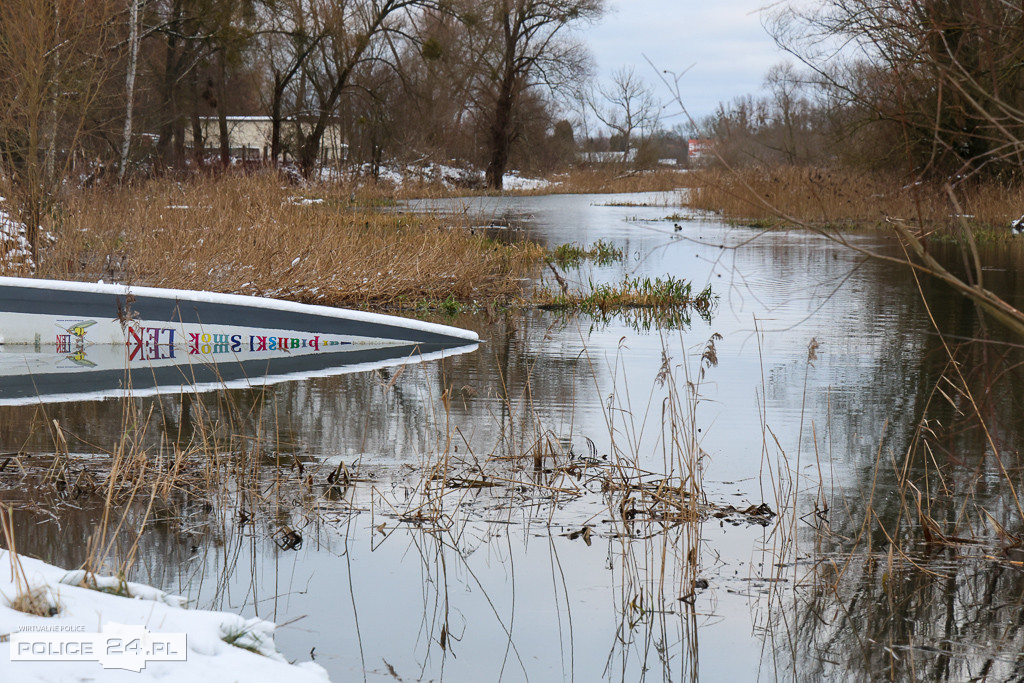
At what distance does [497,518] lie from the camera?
4.75 meters

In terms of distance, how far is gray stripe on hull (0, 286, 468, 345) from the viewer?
8.84m

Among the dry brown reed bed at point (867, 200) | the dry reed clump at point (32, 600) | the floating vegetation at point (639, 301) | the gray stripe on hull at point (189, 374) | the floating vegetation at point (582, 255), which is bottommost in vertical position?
the gray stripe on hull at point (189, 374)

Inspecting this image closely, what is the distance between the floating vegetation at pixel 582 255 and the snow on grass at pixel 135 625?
44.1 feet

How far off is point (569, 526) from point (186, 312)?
5.16 m

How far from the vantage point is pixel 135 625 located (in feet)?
9.89

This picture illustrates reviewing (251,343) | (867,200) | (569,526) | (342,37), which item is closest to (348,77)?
(342,37)

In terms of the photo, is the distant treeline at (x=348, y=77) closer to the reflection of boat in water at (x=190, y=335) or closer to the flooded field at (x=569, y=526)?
the reflection of boat in water at (x=190, y=335)

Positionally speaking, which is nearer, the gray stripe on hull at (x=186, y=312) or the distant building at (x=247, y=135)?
the gray stripe on hull at (x=186, y=312)

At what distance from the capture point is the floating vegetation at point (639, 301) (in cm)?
1205

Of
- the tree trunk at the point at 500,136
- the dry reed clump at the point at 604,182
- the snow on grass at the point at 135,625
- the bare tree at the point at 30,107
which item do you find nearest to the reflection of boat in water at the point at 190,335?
the bare tree at the point at 30,107

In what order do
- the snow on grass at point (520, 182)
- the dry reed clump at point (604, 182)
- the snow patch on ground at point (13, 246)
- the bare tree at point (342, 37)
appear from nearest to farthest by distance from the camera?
the snow patch on ground at point (13, 246) → the bare tree at point (342, 37) → the dry reed clump at point (604, 182) → the snow on grass at point (520, 182)

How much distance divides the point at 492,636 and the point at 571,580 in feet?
1.75

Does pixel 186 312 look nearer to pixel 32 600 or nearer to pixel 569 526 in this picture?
pixel 569 526

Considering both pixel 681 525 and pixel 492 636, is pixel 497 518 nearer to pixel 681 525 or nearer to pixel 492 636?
pixel 681 525
